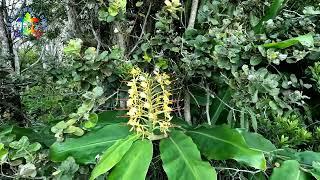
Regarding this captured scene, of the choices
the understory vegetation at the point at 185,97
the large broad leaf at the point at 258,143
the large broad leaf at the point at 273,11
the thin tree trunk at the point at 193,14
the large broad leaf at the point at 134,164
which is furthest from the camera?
the thin tree trunk at the point at 193,14

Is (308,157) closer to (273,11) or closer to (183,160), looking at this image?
(183,160)

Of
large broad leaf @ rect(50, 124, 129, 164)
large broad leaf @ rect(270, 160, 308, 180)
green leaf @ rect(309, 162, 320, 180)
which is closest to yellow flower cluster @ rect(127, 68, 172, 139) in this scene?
large broad leaf @ rect(50, 124, 129, 164)

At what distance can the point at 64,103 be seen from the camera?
9.39 ft

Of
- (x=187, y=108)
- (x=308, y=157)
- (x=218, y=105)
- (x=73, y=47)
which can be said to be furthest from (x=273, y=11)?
(x=73, y=47)

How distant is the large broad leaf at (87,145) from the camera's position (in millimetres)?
1598

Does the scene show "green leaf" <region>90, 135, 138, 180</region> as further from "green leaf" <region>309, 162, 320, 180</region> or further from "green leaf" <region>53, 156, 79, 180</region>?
"green leaf" <region>309, 162, 320, 180</region>

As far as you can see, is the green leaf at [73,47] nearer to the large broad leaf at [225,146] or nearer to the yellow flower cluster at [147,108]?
the yellow flower cluster at [147,108]

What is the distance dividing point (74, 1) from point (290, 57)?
1.21 meters

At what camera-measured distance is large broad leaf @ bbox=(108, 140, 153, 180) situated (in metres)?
1.43

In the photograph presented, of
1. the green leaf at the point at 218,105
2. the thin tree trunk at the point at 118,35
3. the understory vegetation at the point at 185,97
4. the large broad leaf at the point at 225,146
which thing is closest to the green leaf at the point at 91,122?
the understory vegetation at the point at 185,97

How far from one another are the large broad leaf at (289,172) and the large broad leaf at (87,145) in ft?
2.05

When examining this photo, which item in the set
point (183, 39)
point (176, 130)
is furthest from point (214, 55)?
point (176, 130)

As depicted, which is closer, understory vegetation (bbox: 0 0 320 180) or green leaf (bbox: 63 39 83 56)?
understory vegetation (bbox: 0 0 320 180)

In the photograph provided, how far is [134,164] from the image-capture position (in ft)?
4.80
